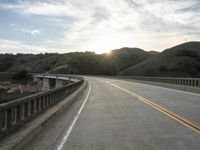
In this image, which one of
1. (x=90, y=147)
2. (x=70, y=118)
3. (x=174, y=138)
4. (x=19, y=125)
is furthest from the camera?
(x=70, y=118)

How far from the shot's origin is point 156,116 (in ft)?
42.5

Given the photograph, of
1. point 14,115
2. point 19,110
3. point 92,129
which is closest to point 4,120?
point 14,115

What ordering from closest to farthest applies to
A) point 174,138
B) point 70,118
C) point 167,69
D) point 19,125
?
point 174,138 < point 19,125 < point 70,118 < point 167,69

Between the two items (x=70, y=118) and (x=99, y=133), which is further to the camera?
(x=70, y=118)

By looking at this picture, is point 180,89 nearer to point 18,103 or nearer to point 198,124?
point 198,124

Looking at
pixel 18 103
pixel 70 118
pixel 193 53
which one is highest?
pixel 193 53

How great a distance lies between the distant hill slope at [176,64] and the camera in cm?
12169

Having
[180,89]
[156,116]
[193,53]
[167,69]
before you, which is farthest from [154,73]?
[156,116]

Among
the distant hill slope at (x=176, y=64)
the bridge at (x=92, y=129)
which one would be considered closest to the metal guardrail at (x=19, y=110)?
the bridge at (x=92, y=129)

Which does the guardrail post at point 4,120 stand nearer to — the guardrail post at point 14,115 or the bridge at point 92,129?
the bridge at point 92,129

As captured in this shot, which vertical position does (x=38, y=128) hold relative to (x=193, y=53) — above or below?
below

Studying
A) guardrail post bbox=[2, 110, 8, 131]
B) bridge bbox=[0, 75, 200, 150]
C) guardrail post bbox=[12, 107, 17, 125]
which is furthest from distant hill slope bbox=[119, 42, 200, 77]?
guardrail post bbox=[2, 110, 8, 131]

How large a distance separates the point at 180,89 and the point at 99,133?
2398 cm

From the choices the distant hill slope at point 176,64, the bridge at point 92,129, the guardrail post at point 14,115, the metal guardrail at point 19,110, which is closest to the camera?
the bridge at point 92,129
